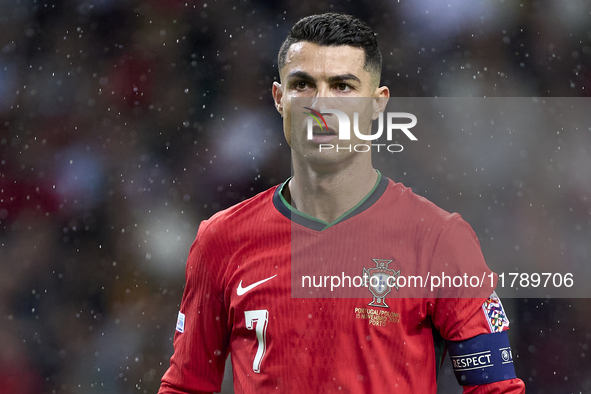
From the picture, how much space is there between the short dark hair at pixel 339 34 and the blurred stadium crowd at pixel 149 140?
4.62 ft

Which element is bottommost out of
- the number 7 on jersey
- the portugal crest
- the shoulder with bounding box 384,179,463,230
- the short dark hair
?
the number 7 on jersey

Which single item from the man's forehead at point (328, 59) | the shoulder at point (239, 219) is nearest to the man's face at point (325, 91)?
the man's forehead at point (328, 59)

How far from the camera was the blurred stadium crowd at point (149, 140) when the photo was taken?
3.19m

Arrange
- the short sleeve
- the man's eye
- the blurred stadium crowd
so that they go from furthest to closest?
the blurred stadium crowd < the short sleeve < the man's eye

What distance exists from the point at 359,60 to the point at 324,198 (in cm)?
39

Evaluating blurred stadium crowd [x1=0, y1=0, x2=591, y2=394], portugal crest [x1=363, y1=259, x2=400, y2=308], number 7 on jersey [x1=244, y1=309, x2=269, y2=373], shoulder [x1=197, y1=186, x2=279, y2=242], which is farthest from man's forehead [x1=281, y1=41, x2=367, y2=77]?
blurred stadium crowd [x1=0, y1=0, x2=591, y2=394]

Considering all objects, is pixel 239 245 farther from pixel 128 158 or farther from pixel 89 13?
pixel 89 13

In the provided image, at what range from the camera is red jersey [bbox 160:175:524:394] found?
1502 mm

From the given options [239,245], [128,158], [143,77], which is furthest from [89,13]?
[239,245]

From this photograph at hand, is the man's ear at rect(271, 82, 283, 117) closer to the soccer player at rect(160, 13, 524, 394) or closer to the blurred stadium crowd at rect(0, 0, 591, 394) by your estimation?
the soccer player at rect(160, 13, 524, 394)

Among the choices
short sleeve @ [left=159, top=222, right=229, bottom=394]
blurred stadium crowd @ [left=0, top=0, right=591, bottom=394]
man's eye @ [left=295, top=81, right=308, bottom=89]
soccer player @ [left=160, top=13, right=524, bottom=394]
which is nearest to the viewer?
soccer player @ [left=160, top=13, right=524, bottom=394]

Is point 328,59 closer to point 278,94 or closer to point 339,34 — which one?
point 339,34

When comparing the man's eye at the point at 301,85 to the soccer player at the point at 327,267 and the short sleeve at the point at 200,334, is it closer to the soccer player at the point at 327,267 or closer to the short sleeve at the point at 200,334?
the soccer player at the point at 327,267

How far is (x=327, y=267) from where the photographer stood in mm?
1634
